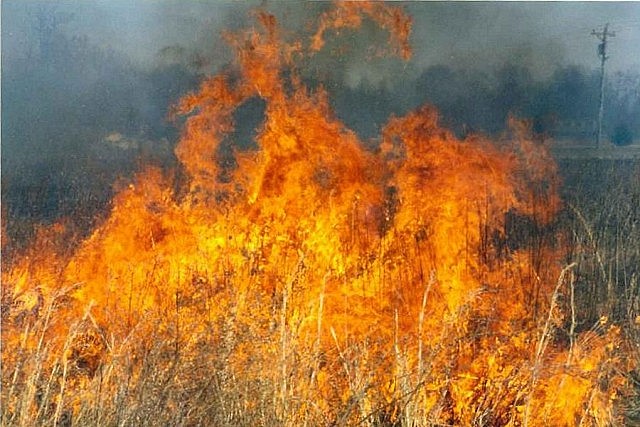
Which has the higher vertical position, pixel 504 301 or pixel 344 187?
pixel 344 187

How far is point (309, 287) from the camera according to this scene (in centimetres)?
448

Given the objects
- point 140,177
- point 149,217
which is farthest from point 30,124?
point 149,217

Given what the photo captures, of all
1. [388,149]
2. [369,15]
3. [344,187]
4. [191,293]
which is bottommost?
[191,293]

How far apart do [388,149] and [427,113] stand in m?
0.44

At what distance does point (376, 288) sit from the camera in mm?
4707

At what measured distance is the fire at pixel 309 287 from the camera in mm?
3225

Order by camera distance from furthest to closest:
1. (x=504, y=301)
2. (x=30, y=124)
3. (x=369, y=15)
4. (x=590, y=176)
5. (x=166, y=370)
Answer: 1. (x=30, y=124)
2. (x=590, y=176)
3. (x=369, y=15)
4. (x=504, y=301)
5. (x=166, y=370)

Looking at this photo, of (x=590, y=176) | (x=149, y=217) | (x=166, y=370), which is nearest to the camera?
(x=166, y=370)

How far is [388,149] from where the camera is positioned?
213 inches

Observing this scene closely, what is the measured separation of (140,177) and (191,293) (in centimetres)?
189

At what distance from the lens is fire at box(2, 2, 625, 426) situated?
10.6ft

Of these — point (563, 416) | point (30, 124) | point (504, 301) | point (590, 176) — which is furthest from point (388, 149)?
point (30, 124)

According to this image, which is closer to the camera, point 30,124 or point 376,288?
point 376,288

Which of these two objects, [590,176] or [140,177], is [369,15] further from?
[590,176]
